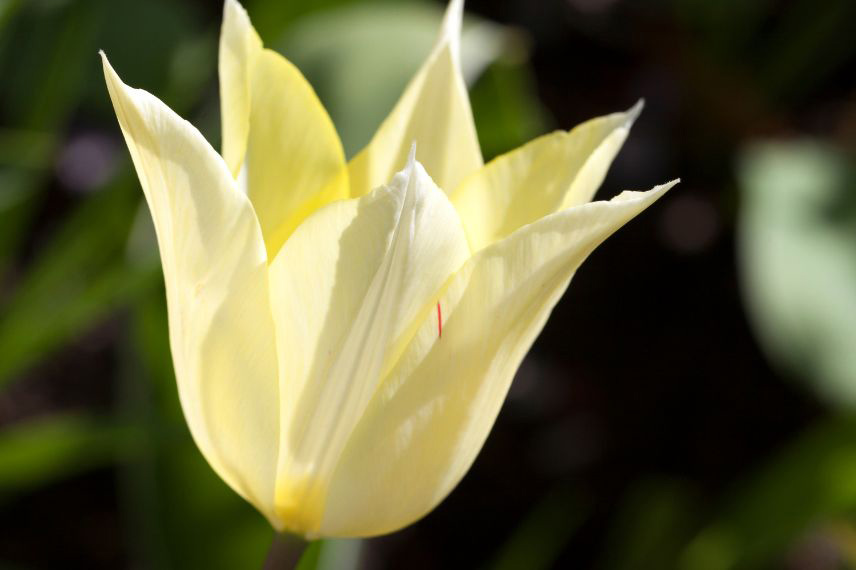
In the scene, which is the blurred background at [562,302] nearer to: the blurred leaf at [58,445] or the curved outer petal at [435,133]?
the blurred leaf at [58,445]

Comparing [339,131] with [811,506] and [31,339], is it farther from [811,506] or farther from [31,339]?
[811,506]

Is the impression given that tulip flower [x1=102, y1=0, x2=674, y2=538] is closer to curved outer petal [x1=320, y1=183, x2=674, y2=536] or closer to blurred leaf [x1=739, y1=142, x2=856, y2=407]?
curved outer petal [x1=320, y1=183, x2=674, y2=536]

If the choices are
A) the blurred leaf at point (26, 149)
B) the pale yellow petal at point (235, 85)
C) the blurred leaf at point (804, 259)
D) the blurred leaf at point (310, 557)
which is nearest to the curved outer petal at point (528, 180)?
the pale yellow petal at point (235, 85)

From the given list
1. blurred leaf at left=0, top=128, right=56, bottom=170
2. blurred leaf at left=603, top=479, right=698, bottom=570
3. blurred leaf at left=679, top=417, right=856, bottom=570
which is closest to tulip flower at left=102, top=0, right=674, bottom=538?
blurred leaf at left=0, top=128, right=56, bottom=170

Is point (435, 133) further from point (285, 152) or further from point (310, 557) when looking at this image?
point (310, 557)

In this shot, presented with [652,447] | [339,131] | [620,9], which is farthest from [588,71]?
[339,131]
